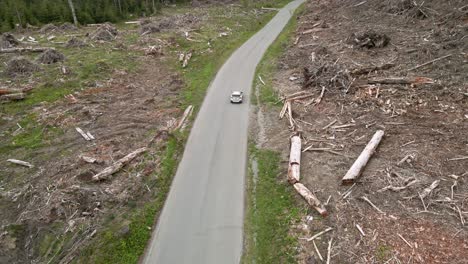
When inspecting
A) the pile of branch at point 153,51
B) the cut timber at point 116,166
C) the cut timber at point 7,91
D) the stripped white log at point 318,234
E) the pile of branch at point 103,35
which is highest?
the pile of branch at point 103,35

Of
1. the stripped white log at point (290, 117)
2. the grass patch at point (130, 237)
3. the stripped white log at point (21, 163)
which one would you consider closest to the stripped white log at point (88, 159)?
the stripped white log at point (21, 163)

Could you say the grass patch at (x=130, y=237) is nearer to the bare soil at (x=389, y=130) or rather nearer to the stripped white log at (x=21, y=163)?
the bare soil at (x=389, y=130)

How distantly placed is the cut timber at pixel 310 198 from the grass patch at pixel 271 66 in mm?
10317

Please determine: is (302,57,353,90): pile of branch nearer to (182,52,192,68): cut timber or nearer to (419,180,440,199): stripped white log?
(419,180,440,199): stripped white log

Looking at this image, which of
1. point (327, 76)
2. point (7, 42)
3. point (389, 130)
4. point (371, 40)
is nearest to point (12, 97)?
point (7, 42)

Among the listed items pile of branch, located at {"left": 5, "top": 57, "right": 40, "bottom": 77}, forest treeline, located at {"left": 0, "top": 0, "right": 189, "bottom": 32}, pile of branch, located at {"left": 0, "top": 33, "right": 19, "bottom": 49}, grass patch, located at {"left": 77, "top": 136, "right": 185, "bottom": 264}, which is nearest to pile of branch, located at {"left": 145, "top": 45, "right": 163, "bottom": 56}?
pile of branch, located at {"left": 5, "top": 57, "right": 40, "bottom": 77}

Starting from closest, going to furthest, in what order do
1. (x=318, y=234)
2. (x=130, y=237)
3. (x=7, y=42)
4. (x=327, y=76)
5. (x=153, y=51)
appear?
(x=318, y=234) < (x=130, y=237) < (x=327, y=76) < (x=153, y=51) < (x=7, y=42)

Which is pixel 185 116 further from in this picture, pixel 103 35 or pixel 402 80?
pixel 103 35

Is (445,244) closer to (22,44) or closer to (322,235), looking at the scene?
(322,235)

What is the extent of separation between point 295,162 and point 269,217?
3668 millimetres

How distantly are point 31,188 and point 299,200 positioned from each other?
13.4m

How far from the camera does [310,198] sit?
595 inches

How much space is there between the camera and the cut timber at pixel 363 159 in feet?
51.9

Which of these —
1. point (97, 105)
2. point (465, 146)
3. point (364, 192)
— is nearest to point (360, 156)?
point (364, 192)
